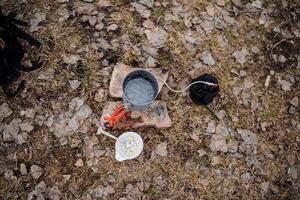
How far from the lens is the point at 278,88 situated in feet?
12.1

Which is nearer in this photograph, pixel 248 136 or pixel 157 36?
pixel 248 136

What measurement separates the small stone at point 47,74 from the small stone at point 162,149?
1219 millimetres

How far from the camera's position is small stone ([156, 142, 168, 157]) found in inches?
127

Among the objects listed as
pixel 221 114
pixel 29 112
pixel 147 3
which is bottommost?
pixel 221 114

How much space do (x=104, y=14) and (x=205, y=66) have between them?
118 centimetres

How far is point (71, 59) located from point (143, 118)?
93 cm

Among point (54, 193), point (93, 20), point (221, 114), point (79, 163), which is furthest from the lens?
point (93, 20)

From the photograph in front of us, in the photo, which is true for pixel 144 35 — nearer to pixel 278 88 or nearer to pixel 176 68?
pixel 176 68

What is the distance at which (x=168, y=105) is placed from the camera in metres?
3.39

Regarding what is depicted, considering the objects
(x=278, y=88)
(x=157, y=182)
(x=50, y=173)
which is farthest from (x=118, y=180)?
(x=278, y=88)

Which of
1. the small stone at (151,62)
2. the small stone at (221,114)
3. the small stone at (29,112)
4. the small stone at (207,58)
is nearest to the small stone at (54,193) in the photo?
the small stone at (29,112)

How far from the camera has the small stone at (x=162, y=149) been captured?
3.24m

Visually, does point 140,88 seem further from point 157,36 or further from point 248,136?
point 248,136

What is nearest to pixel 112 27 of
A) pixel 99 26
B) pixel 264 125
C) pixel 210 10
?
pixel 99 26
